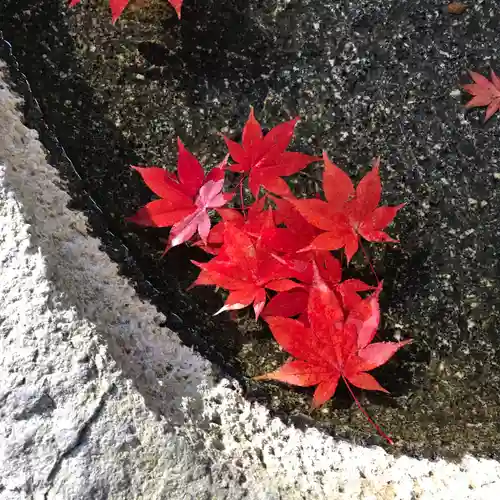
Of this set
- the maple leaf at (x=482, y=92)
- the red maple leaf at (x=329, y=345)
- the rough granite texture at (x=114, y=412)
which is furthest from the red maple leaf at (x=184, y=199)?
the maple leaf at (x=482, y=92)

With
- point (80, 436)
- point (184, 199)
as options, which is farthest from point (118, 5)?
point (80, 436)

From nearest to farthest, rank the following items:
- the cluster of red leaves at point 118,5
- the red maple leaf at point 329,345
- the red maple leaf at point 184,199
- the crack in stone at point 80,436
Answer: the crack in stone at point 80,436 → the red maple leaf at point 329,345 → the red maple leaf at point 184,199 → the cluster of red leaves at point 118,5

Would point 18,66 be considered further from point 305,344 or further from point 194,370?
point 305,344

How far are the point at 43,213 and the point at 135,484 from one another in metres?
0.63

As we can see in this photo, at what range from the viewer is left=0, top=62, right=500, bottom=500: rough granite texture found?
1.08 meters

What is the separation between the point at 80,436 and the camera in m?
1.09

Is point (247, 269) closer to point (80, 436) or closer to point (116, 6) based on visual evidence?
point (80, 436)

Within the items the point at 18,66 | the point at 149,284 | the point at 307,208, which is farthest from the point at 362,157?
the point at 18,66

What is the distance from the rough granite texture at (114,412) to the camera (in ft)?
3.55

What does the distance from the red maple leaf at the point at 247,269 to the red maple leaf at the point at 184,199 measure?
0.09 meters

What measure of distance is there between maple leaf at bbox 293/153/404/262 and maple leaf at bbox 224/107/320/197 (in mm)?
134

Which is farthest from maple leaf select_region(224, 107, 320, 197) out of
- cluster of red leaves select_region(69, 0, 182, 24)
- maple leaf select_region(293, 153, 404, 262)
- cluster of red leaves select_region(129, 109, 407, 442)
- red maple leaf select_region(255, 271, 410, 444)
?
cluster of red leaves select_region(69, 0, 182, 24)

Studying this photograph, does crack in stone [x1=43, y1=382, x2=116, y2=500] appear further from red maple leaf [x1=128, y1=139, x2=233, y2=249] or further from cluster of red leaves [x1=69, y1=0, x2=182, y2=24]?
cluster of red leaves [x1=69, y1=0, x2=182, y2=24]

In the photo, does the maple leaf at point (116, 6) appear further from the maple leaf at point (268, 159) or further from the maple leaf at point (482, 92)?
the maple leaf at point (482, 92)
